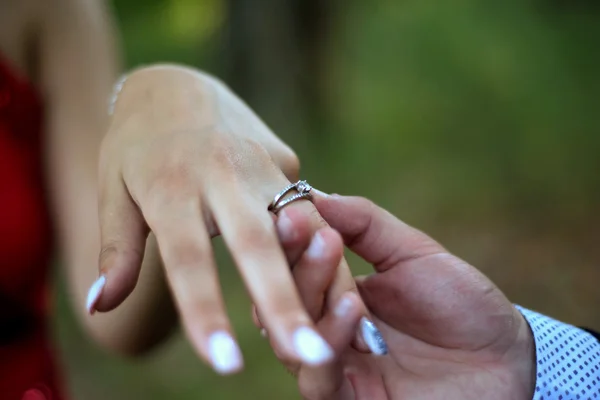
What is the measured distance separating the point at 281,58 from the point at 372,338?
2063mm

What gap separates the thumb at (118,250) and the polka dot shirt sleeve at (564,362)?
42cm

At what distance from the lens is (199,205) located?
1.68ft

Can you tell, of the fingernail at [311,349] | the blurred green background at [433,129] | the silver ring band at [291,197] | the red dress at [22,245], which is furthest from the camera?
the blurred green background at [433,129]

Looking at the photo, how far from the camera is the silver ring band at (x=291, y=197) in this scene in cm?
54

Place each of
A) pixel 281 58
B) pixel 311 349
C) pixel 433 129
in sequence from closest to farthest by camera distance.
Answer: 1. pixel 311 349
2. pixel 433 129
3. pixel 281 58

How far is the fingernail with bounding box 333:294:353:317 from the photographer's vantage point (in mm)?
493

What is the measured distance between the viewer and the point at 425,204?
199 centimetres

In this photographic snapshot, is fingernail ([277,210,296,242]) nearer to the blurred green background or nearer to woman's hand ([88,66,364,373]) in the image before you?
woman's hand ([88,66,364,373])

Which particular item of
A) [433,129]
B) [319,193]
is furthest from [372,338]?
[433,129]

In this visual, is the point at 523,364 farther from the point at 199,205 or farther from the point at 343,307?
the point at 199,205

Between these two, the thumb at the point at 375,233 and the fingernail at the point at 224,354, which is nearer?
the fingernail at the point at 224,354

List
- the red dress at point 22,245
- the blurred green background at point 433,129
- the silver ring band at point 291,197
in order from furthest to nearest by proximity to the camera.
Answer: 1. the blurred green background at point 433,129
2. the red dress at point 22,245
3. the silver ring band at point 291,197

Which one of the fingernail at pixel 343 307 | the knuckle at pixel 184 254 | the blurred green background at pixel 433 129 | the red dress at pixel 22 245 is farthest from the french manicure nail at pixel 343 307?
the blurred green background at pixel 433 129

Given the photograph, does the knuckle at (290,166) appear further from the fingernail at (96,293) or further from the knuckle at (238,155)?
the fingernail at (96,293)
